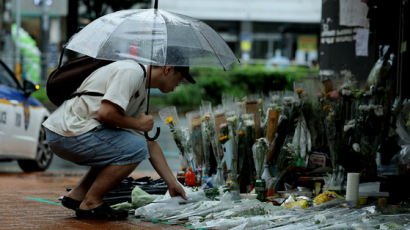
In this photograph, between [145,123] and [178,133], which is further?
[178,133]

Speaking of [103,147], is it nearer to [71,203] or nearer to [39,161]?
[71,203]

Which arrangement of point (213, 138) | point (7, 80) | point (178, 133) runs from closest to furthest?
1. point (213, 138)
2. point (178, 133)
3. point (7, 80)

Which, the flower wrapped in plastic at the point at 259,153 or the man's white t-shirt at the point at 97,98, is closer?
the man's white t-shirt at the point at 97,98

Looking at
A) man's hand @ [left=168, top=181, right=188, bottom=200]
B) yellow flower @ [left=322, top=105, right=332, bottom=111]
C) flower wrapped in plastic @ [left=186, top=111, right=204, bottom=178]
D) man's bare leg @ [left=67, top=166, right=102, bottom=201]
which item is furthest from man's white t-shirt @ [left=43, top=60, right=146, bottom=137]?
yellow flower @ [left=322, top=105, right=332, bottom=111]

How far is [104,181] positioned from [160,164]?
527 millimetres

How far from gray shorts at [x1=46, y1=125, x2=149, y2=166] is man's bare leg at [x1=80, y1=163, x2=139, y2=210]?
43 mm

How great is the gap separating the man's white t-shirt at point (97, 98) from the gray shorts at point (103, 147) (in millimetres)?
55

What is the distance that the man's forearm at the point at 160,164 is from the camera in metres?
5.96

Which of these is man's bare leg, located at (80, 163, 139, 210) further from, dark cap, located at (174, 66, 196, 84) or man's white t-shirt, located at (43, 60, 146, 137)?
dark cap, located at (174, 66, 196, 84)

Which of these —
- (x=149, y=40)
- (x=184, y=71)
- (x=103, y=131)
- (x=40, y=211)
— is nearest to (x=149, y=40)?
(x=149, y=40)

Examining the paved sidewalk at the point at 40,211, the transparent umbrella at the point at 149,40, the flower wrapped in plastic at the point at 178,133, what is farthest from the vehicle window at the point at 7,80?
the transparent umbrella at the point at 149,40

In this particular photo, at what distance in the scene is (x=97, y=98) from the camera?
5.62 m

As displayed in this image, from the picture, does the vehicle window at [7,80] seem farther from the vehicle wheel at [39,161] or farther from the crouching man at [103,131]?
the crouching man at [103,131]

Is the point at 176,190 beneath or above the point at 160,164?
beneath
